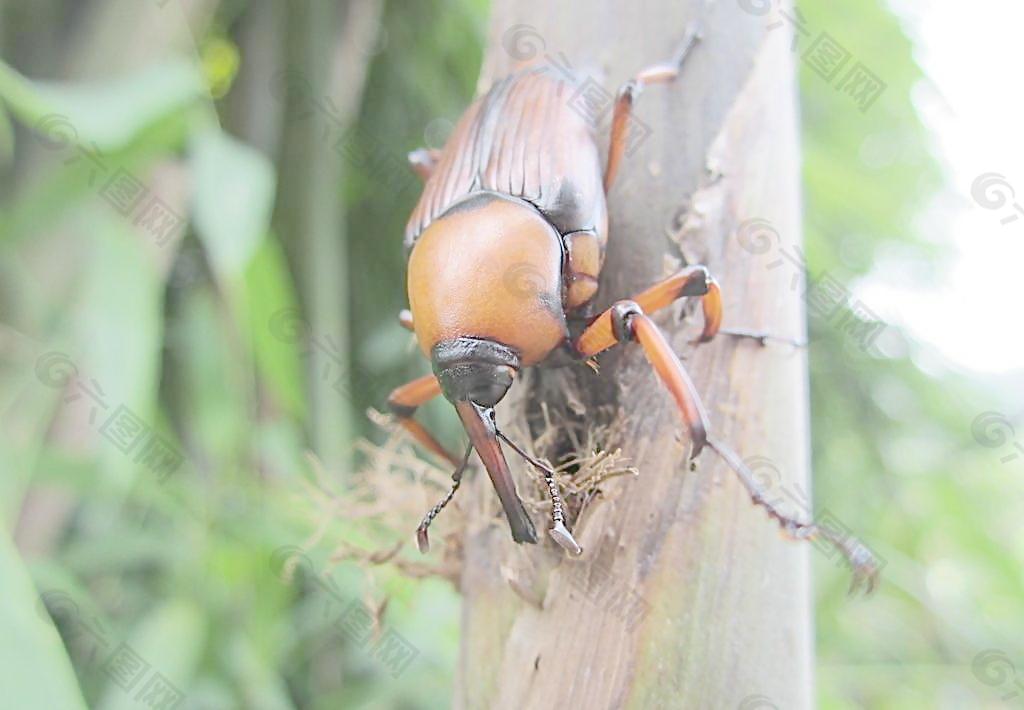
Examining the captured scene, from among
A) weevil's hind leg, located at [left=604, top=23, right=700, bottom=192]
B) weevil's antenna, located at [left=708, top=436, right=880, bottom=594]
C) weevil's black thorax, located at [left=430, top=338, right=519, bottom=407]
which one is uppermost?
weevil's hind leg, located at [left=604, top=23, right=700, bottom=192]

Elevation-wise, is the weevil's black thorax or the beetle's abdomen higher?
the beetle's abdomen

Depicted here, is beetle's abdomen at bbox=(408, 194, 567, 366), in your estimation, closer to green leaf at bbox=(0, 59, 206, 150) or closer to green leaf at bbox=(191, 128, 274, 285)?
green leaf at bbox=(191, 128, 274, 285)

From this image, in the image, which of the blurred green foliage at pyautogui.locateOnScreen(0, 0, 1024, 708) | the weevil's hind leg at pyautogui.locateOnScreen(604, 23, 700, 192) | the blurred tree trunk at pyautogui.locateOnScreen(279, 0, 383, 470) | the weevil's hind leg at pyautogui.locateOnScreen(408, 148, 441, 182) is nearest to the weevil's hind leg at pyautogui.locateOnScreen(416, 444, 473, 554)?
the blurred green foliage at pyautogui.locateOnScreen(0, 0, 1024, 708)

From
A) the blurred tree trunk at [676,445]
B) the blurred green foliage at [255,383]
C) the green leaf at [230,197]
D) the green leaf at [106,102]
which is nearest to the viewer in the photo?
the blurred tree trunk at [676,445]

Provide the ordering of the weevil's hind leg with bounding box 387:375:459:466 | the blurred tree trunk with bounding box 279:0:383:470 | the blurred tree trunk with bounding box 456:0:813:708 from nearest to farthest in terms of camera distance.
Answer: the blurred tree trunk with bounding box 456:0:813:708 → the weevil's hind leg with bounding box 387:375:459:466 → the blurred tree trunk with bounding box 279:0:383:470

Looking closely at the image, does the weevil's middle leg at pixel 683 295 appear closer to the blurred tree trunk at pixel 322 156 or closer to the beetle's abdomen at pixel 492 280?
the beetle's abdomen at pixel 492 280

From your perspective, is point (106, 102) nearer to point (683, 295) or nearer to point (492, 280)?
point (492, 280)

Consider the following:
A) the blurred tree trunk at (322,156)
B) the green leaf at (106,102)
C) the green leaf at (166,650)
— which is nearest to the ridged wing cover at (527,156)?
the green leaf at (106,102)

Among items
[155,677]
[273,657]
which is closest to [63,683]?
[155,677]
